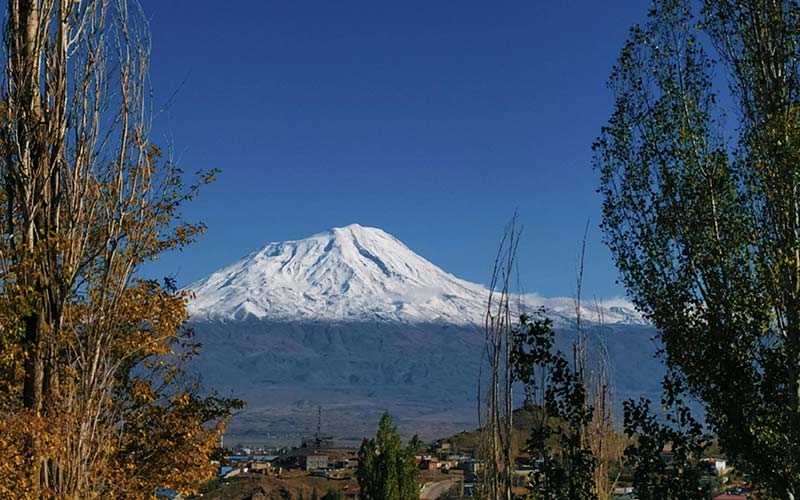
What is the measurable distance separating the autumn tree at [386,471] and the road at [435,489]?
18.8 meters

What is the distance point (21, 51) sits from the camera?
1115 centimetres

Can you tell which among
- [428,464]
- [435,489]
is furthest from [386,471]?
[428,464]

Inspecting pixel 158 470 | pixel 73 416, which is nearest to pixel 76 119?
pixel 73 416

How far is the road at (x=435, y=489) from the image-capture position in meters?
59.2

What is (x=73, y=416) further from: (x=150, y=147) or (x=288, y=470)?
(x=288, y=470)

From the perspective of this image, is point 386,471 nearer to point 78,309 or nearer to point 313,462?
point 78,309

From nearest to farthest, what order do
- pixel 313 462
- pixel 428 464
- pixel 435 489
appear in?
pixel 435 489, pixel 428 464, pixel 313 462

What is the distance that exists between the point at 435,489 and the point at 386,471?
26092mm

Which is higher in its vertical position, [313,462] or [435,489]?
[435,489]

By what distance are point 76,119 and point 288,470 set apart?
7994 cm

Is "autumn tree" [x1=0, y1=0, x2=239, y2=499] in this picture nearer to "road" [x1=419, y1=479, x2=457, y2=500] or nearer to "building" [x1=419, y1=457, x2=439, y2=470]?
"road" [x1=419, y1=479, x2=457, y2=500]

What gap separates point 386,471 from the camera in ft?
124

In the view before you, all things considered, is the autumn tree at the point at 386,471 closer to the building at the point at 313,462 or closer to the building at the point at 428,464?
the building at the point at 428,464

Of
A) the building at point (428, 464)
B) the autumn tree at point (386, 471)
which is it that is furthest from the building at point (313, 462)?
the autumn tree at point (386, 471)
